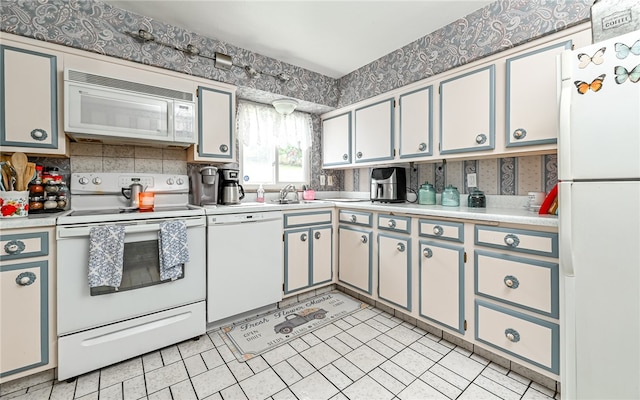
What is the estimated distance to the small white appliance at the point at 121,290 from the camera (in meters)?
1.61

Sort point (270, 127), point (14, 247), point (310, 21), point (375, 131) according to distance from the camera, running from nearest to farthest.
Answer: point (14, 247) < point (310, 21) < point (375, 131) < point (270, 127)

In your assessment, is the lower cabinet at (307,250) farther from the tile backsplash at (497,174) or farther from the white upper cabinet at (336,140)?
the tile backsplash at (497,174)

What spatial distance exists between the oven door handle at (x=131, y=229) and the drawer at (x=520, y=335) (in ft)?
6.73

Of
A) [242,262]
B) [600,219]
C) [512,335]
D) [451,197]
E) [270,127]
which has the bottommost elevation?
[512,335]

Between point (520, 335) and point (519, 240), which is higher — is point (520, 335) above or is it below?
below

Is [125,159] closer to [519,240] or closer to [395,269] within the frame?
[395,269]

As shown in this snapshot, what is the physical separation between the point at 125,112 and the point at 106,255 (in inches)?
41.0

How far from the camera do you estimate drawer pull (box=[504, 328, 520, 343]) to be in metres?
1.63

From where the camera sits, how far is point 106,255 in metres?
1.67

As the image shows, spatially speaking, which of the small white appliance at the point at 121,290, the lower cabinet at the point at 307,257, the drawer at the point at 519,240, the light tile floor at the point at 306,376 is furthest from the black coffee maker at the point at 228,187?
the drawer at the point at 519,240

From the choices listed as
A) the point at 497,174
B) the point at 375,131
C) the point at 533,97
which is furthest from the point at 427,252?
the point at 375,131

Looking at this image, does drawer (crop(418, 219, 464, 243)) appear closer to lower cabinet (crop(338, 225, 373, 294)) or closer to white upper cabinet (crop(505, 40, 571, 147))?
lower cabinet (crop(338, 225, 373, 294))

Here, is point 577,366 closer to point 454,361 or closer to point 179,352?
point 454,361

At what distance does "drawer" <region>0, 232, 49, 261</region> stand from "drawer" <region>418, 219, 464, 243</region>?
2.43 m
